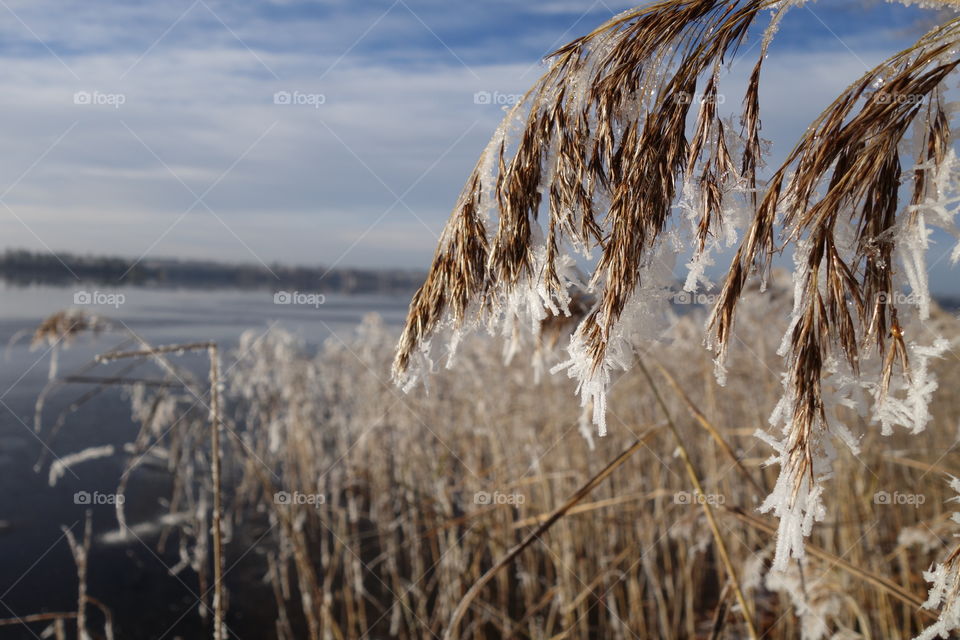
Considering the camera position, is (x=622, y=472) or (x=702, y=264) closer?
(x=702, y=264)

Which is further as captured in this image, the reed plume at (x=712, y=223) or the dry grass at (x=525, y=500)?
the dry grass at (x=525, y=500)

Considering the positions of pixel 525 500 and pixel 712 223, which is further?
pixel 525 500

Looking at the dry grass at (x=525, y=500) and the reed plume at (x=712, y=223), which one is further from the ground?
the reed plume at (x=712, y=223)

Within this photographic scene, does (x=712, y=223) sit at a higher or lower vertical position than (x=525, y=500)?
higher

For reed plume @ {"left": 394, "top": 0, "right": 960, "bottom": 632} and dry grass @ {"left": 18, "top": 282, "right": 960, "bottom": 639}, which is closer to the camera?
reed plume @ {"left": 394, "top": 0, "right": 960, "bottom": 632}

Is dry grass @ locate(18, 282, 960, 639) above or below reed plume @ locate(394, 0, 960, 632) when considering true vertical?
below

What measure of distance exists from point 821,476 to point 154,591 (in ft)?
17.5

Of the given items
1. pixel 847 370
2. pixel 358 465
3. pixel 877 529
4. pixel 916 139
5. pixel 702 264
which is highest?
pixel 916 139

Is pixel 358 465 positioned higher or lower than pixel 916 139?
lower

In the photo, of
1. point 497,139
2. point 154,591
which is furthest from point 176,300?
point 497,139

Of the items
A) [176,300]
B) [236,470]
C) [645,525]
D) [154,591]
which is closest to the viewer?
[645,525]

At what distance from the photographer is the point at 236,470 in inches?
291

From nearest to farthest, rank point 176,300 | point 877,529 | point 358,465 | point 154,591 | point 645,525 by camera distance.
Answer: point 877,529 < point 645,525 < point 154,591 < point 358,465 < point 176,300

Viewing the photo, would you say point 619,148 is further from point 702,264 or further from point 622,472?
point 622,472
